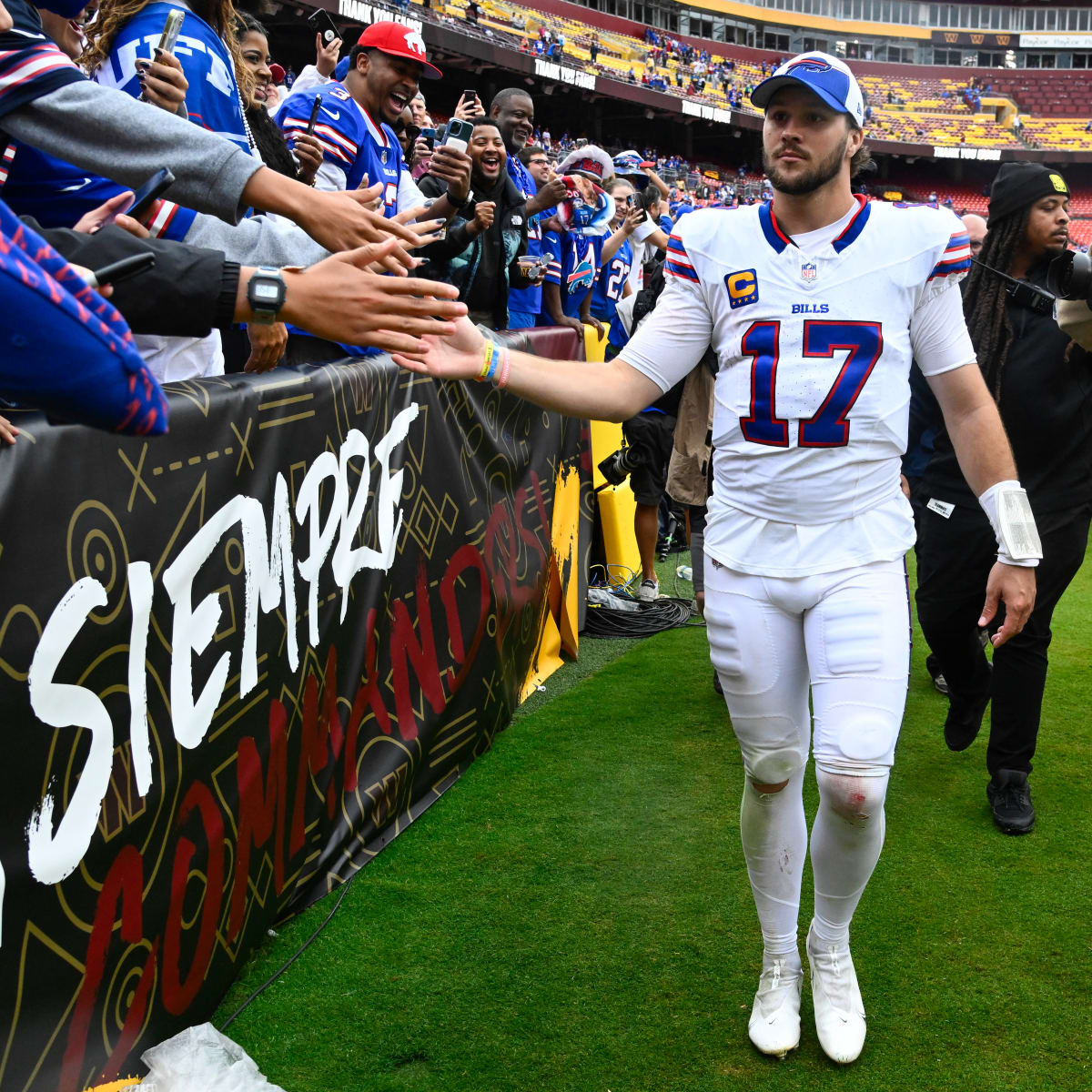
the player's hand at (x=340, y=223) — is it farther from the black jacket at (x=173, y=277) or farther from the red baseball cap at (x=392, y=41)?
the red baseball cap at (x=392, y=41)

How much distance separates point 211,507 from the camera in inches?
91.6

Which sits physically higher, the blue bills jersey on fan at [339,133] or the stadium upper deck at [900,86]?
the stadium upper deck at [900,86]

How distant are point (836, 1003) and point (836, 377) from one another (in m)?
1.37

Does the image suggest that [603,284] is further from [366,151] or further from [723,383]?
[723,383]

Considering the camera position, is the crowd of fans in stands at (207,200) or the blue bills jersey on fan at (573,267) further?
the blue bills jersey on fan at (573,267)

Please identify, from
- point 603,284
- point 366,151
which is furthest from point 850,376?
point 603,284

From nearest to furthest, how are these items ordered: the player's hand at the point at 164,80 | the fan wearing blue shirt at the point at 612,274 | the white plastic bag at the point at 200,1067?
the white plastic bag at the point at 200,1067 < the player's hand at the point at 164,80 < the fan wearing blue shirt at the point at 612,274

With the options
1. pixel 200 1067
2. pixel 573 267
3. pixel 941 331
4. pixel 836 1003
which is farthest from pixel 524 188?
pixel 200 1067

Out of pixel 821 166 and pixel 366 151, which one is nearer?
pixel 821 166

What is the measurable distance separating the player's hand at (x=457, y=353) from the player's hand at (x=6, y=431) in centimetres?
69

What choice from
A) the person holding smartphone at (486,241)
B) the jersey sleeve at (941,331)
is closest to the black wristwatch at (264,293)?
the jersey sleeve at (941,331)

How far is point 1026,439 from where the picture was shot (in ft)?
11.8

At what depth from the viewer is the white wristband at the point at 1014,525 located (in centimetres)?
237

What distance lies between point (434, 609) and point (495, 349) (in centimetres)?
156
